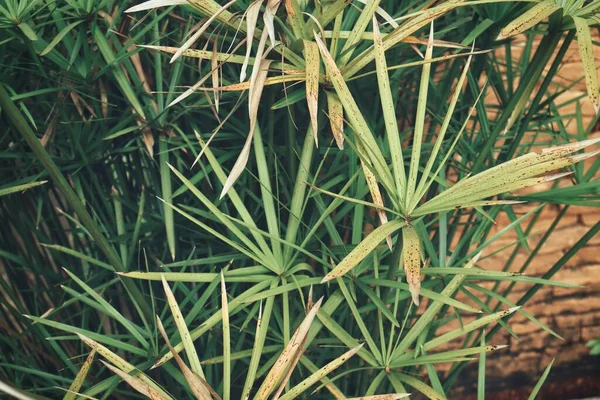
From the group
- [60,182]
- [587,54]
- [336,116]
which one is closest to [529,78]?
[587,54]

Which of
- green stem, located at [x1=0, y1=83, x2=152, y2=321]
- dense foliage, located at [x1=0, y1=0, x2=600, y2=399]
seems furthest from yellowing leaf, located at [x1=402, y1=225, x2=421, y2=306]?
green stem, located at [x1=0, y1=83, x2=152, y2=321]

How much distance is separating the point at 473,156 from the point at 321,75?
19.3 inches

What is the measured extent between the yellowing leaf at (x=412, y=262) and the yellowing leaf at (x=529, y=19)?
332mm

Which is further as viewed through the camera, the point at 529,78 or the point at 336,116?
the point at 529,78

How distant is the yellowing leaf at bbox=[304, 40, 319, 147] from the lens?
3.23 feet

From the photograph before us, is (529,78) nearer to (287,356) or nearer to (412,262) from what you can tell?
(412,262)

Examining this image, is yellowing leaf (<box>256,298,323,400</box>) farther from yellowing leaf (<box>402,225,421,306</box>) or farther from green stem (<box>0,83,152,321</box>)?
green stem (<box>0,83,152,321</box>)

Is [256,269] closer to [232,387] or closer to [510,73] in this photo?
[232,387]

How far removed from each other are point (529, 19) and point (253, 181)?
21.9 inches

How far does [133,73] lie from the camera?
4.28 ft

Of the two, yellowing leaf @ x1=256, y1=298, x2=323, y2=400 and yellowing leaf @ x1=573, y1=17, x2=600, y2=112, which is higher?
yellowing leaf @ x1=573, y1=17, x2=600, y2=112

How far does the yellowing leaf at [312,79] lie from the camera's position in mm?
984

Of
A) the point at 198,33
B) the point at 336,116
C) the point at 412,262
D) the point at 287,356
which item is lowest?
the point at 287,356

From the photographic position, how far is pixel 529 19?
3.47ft
